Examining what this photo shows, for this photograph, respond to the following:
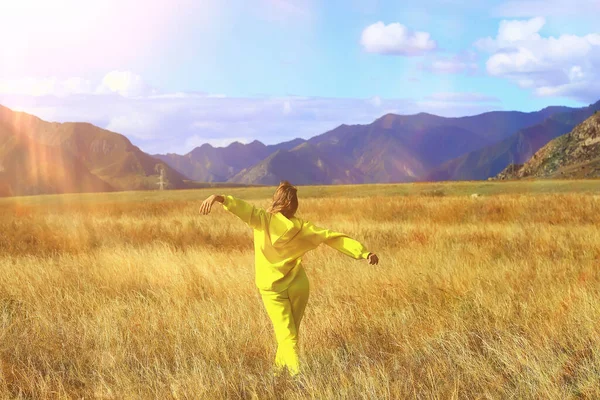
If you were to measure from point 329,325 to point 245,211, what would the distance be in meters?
2.03

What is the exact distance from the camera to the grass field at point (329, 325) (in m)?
4.38

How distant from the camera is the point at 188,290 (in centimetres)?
797

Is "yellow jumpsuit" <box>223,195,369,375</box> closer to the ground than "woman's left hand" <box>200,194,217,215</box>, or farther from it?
closer to the ground

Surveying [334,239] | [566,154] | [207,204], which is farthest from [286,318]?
[566,154]

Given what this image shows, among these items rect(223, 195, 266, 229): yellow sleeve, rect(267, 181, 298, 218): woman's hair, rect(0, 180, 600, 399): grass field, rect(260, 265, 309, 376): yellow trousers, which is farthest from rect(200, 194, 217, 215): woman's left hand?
rect(0, 180, 600, 399): grass field

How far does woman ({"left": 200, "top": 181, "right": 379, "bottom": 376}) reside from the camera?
468 centimetres

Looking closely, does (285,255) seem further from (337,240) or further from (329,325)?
(329,325)

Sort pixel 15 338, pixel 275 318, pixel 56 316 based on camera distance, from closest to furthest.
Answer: pixel 275 318 → pixel 15 338 → pixel 56 316

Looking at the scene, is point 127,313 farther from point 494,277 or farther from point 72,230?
point 72,230

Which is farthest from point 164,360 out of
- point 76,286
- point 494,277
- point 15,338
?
point 494,277

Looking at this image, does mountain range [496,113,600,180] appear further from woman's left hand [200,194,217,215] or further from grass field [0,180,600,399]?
woman's left hand [200,194,217,215]

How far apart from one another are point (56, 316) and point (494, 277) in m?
5.64

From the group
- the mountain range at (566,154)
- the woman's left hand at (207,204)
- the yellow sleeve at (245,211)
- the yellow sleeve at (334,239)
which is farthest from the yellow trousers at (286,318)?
the mountain range at (566,154)

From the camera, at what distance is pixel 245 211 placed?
4520 millimetres
